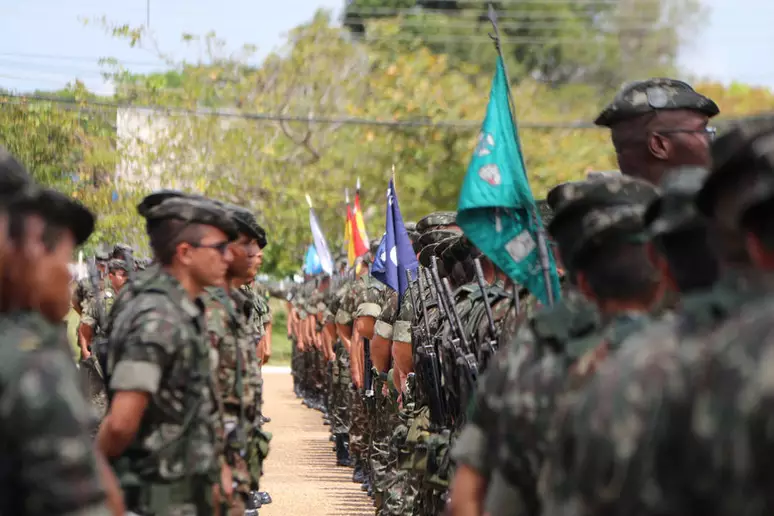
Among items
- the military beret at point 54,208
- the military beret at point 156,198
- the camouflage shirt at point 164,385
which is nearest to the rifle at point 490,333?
the military beret at point 156,198

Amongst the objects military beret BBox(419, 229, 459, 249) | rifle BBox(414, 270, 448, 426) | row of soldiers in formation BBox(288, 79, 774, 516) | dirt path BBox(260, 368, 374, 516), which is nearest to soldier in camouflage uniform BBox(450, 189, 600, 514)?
row of soldiers in formation BBox(288, 79, 774, 516)

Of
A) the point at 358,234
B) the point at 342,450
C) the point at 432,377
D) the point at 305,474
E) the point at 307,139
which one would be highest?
the point at 307,139

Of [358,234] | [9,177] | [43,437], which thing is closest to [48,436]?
[43,437]

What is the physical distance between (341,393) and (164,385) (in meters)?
14.1

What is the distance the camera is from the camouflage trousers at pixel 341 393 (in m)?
19.4

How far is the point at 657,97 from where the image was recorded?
681cm

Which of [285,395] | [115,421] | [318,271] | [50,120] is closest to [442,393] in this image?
[115,421]

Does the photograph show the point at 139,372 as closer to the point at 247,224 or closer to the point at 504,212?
the point at 504,212

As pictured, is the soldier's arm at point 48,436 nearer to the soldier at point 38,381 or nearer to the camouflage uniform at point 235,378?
the soldier at point 38,381

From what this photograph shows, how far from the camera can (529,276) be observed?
683cm

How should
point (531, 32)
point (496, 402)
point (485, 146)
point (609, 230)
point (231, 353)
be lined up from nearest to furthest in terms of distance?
point (609, 230) < point (496, 402) < point (485, 146) < point (231, 353) < point (531, 32)

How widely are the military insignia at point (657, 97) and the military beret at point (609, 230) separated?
220 centimetres

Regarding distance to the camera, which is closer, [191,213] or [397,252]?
[191,213]

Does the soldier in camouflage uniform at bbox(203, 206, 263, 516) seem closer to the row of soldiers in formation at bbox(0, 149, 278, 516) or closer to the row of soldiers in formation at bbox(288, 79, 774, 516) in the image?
the row of soldiers in formation at bbox(0, 149, 278, 516)
